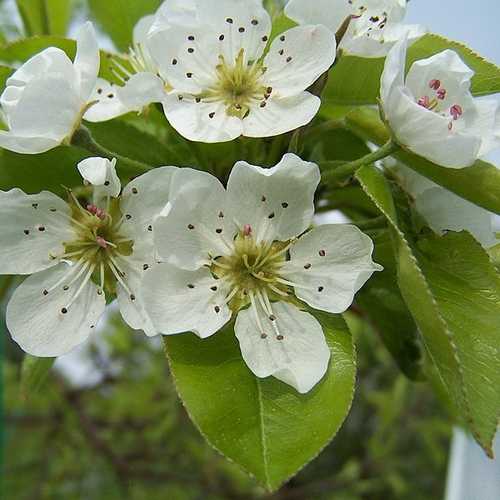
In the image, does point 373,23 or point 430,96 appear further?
point 373,23

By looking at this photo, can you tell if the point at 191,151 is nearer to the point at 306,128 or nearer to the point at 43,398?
the point at 306,128

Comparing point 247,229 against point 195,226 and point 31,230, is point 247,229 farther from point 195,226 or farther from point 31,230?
point 31,230

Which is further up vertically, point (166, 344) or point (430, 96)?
point (430, 96)

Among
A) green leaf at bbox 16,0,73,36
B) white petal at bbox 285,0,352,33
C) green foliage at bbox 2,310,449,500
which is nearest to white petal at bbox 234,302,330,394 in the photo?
white petal at bbox 285,0,352,33

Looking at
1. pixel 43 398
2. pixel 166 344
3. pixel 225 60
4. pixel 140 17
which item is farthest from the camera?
pixel 43 398

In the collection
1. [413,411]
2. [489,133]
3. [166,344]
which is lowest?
[413,411]

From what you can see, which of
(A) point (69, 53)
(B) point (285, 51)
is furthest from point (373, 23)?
(A) point (69, 53)
